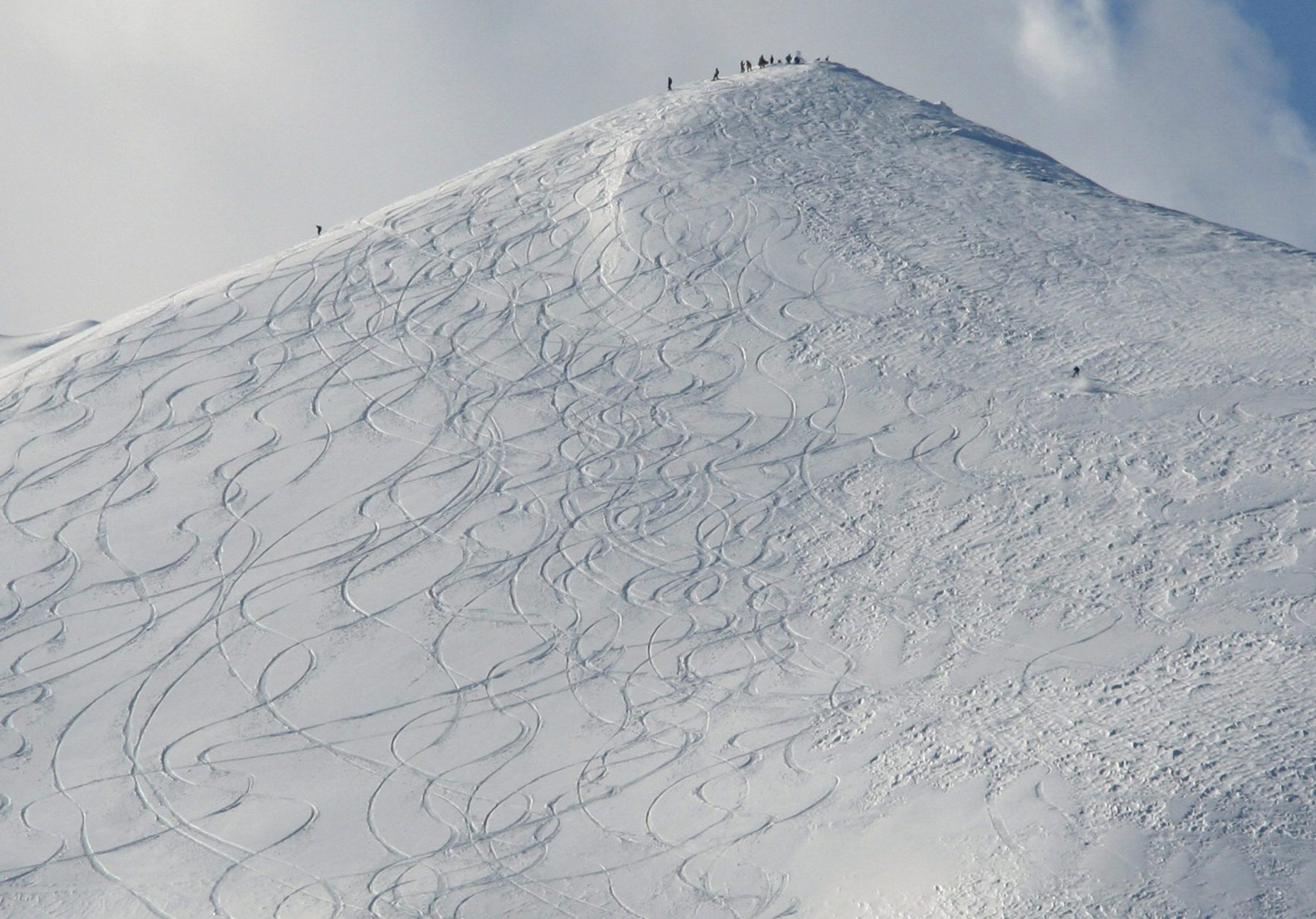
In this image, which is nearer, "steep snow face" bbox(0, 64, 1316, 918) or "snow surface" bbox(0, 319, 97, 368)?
"steep snow face" bbox(0, 64, 1316, 918)

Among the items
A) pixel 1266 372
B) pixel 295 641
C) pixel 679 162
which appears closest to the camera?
pixel 295 641

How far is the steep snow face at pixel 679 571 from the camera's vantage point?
18172mm

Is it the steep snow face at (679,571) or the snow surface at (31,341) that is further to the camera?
the snow surface at (31,341)

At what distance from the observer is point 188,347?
95.0ft

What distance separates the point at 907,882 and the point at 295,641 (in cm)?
1045

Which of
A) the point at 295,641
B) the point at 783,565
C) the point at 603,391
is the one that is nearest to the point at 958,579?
the point at 783,565

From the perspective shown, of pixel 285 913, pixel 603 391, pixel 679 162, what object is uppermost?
pixel 679 162

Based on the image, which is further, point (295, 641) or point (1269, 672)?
point (295, 641)

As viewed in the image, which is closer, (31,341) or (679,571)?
(679,571)

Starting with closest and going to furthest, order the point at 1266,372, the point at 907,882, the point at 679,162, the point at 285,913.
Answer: the point at 907,882, the point at 285,913, the point at 1266,372, the point at 679,162

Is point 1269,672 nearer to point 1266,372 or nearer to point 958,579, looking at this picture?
point 958,579

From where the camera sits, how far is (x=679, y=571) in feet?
75.7

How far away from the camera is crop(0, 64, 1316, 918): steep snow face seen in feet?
59.6

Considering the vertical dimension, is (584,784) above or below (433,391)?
below
